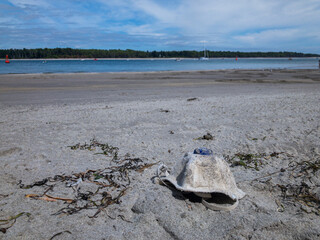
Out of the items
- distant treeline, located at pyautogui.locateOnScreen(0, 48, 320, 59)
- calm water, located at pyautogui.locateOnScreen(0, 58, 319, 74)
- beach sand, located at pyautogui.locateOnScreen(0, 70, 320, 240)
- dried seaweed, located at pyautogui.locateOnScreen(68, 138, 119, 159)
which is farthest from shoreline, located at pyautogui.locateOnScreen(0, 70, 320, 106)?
distant treeline, located at pyautogui.locateOnScreen(0, 48, 320, 59)

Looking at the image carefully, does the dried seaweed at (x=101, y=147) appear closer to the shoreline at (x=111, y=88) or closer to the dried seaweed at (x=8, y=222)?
the dried seaweed at (x=8, y=222)

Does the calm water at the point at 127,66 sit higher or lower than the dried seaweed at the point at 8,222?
higher

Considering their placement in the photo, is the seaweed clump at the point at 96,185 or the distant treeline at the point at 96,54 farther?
the distant treeline at the point at 96,54

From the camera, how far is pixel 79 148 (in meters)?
4.58

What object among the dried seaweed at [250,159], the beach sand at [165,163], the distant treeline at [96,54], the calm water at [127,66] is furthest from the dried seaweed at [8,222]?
the distant treeline at [96,54]

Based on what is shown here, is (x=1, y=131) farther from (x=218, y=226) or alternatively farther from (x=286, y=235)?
(x=286, y=235)

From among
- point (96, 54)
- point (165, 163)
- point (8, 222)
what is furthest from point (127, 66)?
point (96, 54)

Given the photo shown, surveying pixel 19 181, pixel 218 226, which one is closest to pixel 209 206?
pixel 218 226

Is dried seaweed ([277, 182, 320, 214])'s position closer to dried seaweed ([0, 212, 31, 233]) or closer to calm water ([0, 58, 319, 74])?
dried seaweed ([0, 212, 31, 233])

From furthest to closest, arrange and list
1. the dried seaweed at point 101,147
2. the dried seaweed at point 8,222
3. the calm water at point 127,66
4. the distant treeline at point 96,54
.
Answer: the distant treeline at point 96,54
the calm water at point 127,66
the dried seaweed at point 101,147
the dried seaweed at point 8,222

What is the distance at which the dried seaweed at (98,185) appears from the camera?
9.48 feet

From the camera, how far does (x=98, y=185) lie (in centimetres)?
334

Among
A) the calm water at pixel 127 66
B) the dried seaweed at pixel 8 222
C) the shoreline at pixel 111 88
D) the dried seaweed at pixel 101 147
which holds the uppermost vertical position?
the calm water at pixel 127 66

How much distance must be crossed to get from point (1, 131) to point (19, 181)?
9.62 feet
